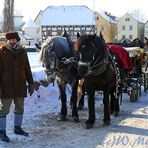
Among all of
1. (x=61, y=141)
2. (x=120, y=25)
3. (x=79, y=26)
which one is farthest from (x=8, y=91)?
(x=120, y=25)

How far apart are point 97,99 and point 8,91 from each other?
20.3ft

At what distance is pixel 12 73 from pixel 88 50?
156cm

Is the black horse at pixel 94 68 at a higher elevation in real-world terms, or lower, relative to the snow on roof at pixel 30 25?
higher

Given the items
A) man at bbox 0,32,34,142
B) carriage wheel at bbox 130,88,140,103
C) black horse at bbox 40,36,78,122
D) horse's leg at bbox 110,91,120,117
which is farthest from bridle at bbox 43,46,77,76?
carriage wheel at bbox 130,88,140,103

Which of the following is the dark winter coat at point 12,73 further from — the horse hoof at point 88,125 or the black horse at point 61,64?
the horse hoof at point 88,125

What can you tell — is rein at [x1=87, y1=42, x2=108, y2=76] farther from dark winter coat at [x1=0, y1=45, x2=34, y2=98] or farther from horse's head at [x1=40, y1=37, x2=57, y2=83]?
dark winter coat at [x1=0, y1=45, x2=34, y2=98]

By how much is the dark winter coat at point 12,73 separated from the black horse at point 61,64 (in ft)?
4.24

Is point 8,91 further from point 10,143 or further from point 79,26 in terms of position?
point 79,26

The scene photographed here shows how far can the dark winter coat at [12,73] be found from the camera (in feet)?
26.0

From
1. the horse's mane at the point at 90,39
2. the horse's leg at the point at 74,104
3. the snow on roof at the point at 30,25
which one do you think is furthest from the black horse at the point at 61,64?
the snow on roof at the point at 30,25

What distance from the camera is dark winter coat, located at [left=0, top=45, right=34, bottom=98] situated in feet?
26.0

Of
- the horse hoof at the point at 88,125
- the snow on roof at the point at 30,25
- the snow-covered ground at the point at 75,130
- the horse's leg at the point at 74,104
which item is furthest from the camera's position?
the snow on roof at the point at 30,25

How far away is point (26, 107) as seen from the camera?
11.3 m

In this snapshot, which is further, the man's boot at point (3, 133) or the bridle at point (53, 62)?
the bridle at point (53, 62)
